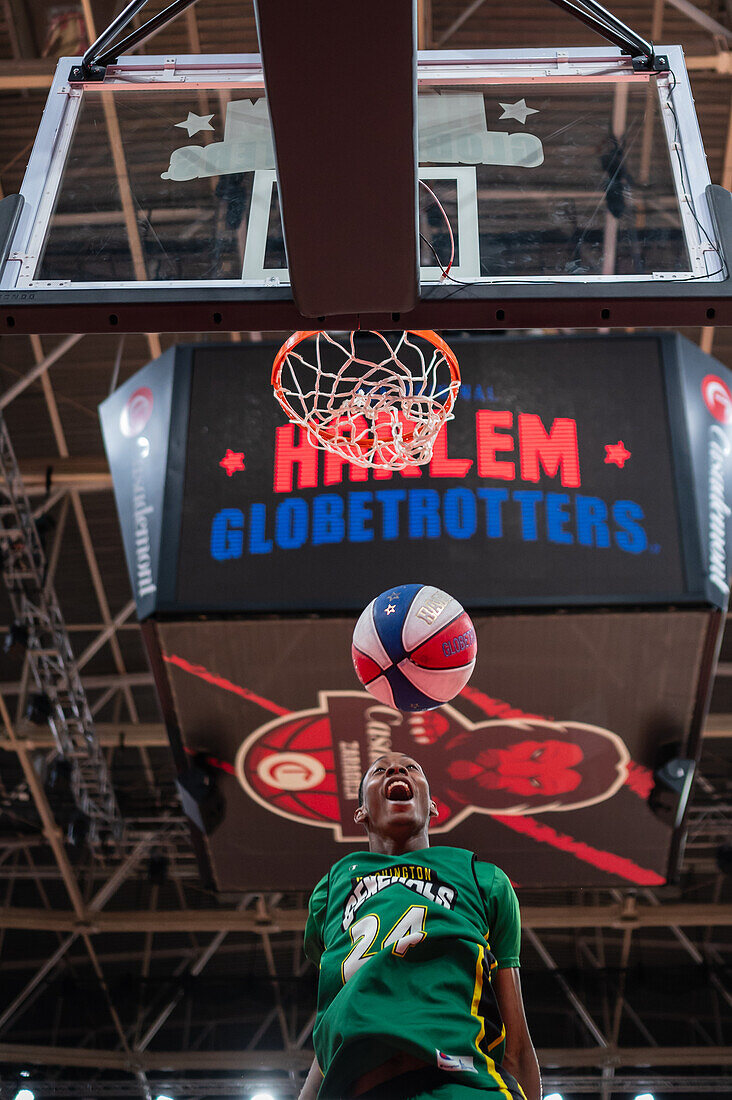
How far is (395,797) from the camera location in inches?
139

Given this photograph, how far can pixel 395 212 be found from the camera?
340 centimetres

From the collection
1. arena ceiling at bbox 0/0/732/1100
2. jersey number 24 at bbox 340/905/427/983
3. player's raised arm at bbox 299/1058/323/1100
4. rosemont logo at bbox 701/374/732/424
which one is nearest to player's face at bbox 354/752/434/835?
jersey number 24 at bbox 340/905/427/983

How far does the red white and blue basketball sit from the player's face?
1.28 metres

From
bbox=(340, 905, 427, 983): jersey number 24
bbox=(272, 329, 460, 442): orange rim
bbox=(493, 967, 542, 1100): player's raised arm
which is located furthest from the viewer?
bbox=(272, 329, 460, 442): orange rim

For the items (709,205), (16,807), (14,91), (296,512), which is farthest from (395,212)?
(16,807)

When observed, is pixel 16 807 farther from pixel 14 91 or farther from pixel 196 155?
pixel 196 155

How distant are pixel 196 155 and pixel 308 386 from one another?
2.31 m

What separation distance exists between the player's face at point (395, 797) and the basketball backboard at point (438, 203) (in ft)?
4.44

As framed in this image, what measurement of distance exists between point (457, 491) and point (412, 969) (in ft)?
12.9

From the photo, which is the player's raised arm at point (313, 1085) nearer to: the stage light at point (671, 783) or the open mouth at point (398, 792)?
the open mouth at point (398, 792)

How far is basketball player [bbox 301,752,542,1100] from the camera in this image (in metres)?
2.55

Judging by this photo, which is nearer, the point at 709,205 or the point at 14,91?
the point at 709,205

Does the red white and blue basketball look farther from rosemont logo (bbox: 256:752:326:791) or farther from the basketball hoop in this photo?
rosemont logo (bbox: 256:752:326:791)

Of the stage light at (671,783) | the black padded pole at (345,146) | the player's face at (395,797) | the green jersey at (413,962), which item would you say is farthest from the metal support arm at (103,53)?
the stage light at (671,783)
